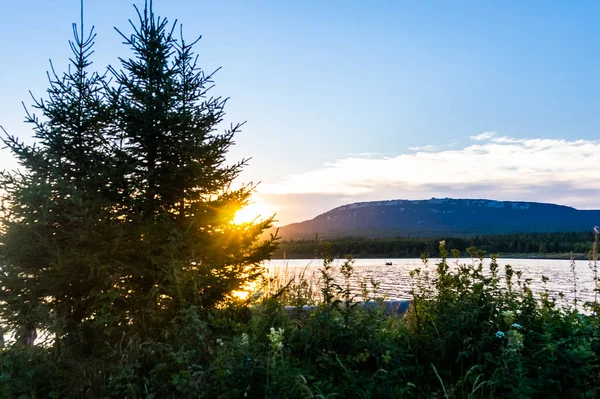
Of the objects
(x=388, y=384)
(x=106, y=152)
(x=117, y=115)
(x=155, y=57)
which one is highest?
(x=155, y=57)

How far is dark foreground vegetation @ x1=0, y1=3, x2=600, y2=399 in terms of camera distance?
4.57 meters

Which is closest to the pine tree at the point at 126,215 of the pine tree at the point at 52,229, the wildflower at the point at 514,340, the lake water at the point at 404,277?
the pine tree at the point at 52,229

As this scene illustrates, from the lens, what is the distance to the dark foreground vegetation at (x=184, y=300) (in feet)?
15.0

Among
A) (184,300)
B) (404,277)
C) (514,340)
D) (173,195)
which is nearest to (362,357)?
(514,340)

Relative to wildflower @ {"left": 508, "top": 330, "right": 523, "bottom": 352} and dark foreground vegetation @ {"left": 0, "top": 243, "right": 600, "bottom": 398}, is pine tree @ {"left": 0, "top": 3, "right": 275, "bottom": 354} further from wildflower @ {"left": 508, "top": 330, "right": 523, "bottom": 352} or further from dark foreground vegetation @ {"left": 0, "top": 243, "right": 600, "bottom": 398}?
wildflower @ {"left": 508, "top": 330, "right": 523, "bottom": 352}

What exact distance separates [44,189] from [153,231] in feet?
5.29

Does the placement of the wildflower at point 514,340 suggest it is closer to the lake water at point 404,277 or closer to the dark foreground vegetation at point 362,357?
the dark foreground vegetation at point 362,357

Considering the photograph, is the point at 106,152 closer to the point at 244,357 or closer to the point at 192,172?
the point at 192,172

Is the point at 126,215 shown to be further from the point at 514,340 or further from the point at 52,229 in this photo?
the point at 514,340

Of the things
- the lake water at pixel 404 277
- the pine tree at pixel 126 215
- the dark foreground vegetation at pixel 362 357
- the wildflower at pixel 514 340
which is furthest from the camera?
the lake water at pixel 404 277

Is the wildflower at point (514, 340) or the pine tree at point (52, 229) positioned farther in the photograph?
the pine tree at point (52, 229)

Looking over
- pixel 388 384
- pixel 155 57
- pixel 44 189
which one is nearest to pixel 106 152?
pixel 44 189

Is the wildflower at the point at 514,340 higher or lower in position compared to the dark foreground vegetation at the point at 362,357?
higher

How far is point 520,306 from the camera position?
219 inches
